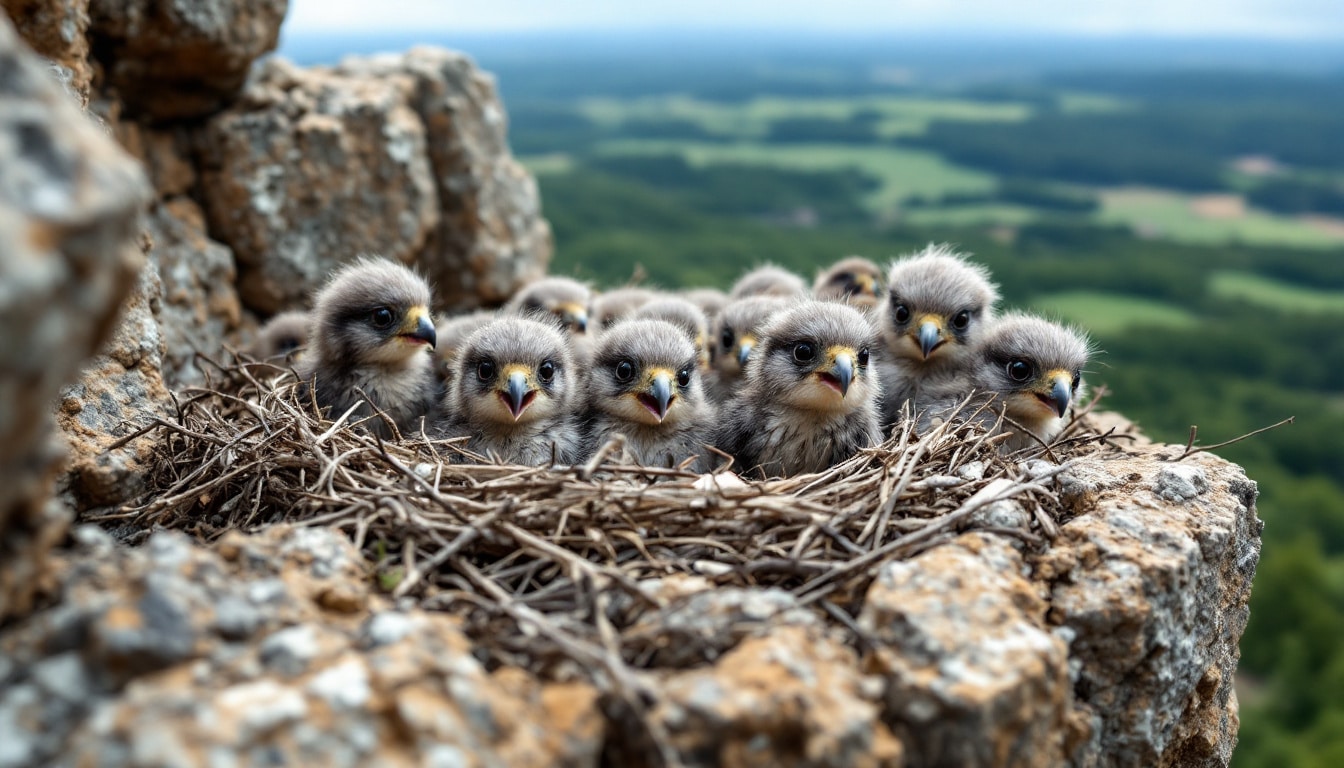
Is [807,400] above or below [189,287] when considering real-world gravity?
below

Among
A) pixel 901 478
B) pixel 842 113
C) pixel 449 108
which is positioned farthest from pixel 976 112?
pixel 901 478

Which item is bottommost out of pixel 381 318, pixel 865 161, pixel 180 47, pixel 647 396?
pixel 865 161

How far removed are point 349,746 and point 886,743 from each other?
4.35 ft

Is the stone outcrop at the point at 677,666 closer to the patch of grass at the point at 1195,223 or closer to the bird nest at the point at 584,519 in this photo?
the bird nest at the point at 584,519

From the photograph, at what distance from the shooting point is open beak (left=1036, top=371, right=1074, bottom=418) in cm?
500

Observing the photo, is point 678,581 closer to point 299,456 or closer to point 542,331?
point 299,456

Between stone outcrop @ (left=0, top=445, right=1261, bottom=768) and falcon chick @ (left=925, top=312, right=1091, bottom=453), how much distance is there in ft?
4.71

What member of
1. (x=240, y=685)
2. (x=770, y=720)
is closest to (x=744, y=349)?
(x=770, y=720)

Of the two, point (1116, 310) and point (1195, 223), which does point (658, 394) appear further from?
point (1195, 223)

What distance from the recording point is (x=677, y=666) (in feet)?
9.41

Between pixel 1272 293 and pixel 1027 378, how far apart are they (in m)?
30.3

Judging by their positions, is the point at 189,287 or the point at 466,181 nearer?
the point at 189,287

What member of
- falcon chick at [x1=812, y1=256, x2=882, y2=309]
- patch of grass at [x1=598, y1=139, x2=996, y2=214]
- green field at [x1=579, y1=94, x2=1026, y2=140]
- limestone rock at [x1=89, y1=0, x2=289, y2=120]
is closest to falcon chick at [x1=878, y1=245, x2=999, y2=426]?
falcon chick at [x1=812, y1=256, x2=882, y2=309]

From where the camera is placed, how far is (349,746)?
229cm
